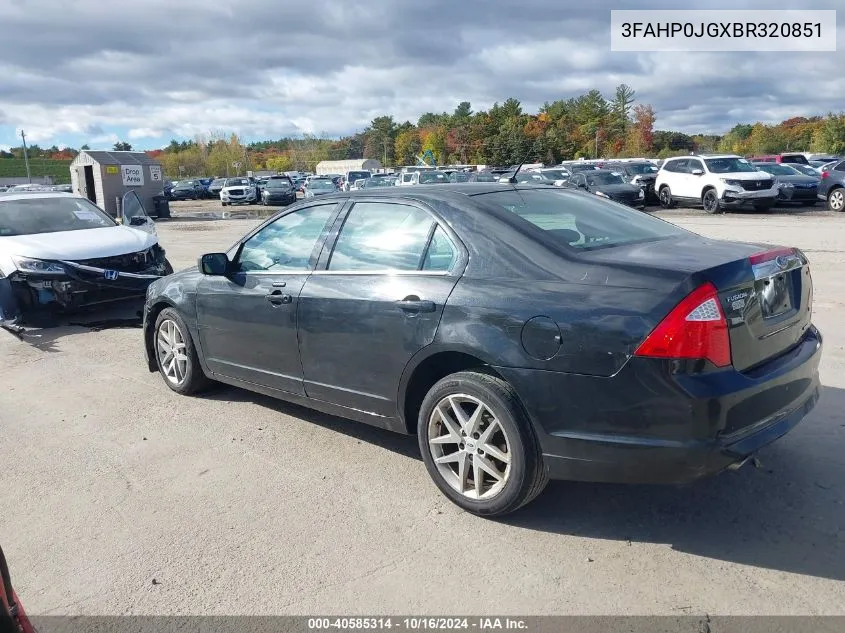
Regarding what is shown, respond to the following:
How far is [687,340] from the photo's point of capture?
3008 mm

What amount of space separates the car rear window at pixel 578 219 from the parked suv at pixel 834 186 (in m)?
20.8

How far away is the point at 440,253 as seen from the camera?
386cm

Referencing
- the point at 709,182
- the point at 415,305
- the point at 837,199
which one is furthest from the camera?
the point at 709,182

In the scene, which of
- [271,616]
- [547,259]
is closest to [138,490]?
[271,616]

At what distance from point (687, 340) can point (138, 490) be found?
3.05 metres

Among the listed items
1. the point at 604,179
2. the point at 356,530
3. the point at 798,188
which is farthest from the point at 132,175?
the point at 356,530

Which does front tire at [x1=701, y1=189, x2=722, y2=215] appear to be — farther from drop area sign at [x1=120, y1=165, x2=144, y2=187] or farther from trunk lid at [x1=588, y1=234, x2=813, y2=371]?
drop area sign at [x1=120, y1=165, x2=144, y2=187]

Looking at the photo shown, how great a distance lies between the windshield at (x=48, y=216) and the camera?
927 cm

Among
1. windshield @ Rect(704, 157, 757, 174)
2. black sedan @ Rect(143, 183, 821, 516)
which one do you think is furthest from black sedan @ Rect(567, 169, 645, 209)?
black sedan @ Rect(143, 183, 821, 516)

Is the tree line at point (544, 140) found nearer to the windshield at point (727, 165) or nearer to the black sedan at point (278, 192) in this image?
the black sedan at point (278, 192)

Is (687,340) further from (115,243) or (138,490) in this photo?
(115,243)

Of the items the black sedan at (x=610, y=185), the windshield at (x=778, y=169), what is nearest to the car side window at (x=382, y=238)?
the black sedan at (x=610, y=185)

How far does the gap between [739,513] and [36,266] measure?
7723 mm

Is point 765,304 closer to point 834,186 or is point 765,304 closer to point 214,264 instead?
point 214,264
